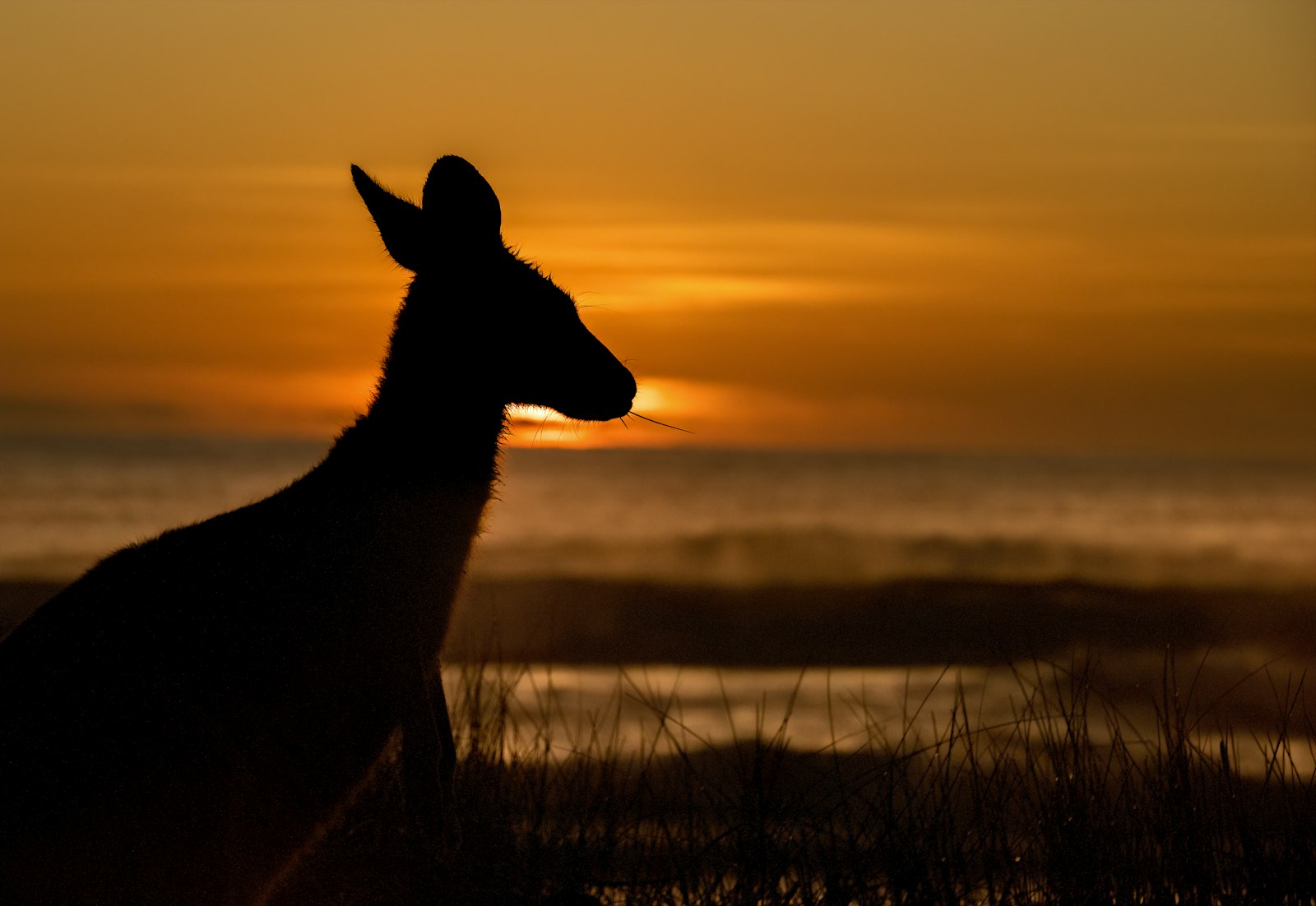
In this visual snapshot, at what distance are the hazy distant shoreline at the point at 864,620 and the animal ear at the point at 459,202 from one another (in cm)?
634

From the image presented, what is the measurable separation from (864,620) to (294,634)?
1310cm

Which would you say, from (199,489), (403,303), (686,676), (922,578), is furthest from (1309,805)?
(199,489)

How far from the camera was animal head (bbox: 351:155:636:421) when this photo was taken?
395 centimetres

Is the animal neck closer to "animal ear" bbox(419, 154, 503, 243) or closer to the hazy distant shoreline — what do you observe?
"animal ear" bbox(419, 154, 503, 243)

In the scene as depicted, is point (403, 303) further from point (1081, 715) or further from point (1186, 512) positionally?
point (1186, 512)

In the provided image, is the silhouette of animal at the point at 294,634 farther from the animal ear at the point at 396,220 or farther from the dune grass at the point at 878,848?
the dune grass at the point at 878,848

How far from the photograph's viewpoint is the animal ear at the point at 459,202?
3844 mm

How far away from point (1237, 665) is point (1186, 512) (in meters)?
32.2

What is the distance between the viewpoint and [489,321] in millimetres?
4051

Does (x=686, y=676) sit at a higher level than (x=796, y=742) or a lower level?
higher

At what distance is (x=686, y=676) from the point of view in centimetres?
1165

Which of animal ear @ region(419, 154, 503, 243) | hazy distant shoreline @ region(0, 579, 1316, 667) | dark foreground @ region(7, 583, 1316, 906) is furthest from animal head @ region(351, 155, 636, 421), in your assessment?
hazy distant shoreline @ region(0, 579, 1316, 667)

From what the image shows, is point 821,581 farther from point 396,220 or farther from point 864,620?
point 396,220

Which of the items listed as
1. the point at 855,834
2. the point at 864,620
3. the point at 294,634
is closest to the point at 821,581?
the point at 864,620
